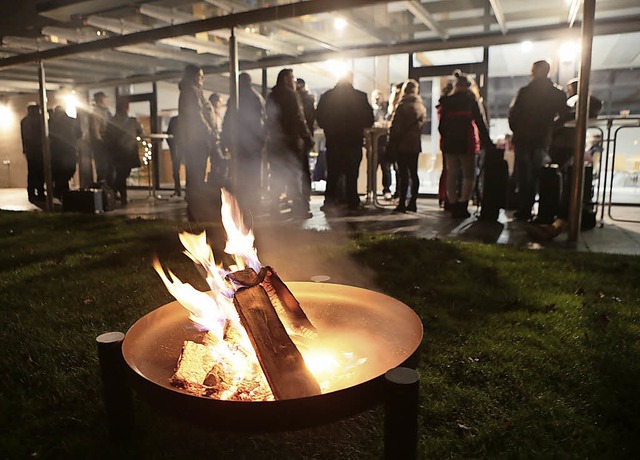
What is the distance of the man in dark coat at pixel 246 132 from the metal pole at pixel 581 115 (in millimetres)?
4763

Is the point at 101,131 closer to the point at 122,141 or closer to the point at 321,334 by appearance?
the point at 122,141

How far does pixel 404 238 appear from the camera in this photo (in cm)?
571

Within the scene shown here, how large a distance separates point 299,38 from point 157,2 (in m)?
3.26

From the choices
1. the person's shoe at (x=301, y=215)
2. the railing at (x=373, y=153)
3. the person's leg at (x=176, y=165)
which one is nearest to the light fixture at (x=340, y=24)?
the railing at (x=373, y=153)

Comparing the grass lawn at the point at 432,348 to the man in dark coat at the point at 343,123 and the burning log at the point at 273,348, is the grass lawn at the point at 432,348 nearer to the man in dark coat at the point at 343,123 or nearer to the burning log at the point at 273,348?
the burning log at the point at 273,348

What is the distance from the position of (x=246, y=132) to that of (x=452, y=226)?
385cm

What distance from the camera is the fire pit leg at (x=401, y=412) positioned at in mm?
1442

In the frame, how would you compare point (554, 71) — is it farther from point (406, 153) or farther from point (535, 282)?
point (535, 282)

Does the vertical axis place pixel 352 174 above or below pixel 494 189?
above

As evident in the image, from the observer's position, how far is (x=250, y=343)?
72.8 inches

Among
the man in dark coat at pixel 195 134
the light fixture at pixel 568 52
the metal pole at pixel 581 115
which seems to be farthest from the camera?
the light fixture at pixel 568 52

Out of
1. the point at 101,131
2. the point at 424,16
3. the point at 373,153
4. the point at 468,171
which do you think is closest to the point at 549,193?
the point at 468,171

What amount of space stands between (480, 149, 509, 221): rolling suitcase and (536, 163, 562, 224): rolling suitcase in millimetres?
633

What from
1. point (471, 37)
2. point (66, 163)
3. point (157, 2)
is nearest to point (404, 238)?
point (471, 37)
